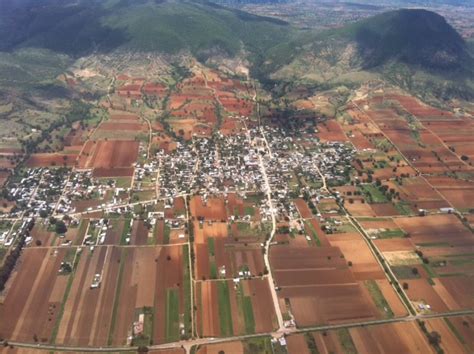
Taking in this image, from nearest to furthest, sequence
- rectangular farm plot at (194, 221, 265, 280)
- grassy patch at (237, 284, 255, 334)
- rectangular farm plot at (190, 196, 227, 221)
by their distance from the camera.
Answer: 1. grassy patch at (237, 284, 255, 334)
2. rectangular farm plot at (194, 221, 265, 280)
3. rectangular farm plot at (190, 196, 227, 221)

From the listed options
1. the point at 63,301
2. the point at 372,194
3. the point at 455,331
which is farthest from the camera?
the point at 372,194

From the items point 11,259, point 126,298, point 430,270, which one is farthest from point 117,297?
point 430,270

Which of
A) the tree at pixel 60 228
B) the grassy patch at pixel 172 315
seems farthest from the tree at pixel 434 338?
the tree at pixel 60 228

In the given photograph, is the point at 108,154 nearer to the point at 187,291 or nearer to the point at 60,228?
the point at 60,228

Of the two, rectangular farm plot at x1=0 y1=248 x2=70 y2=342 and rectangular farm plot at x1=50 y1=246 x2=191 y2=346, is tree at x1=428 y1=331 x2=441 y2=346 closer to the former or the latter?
rectangular farm plot at x1=50 y1=246 x2=191 y2=346

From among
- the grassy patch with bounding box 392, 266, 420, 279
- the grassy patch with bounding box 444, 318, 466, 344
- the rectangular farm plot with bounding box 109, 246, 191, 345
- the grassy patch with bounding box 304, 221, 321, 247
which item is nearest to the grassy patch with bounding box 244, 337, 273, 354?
the rectangular farm plot with bounding box 109, 246, 191, 345

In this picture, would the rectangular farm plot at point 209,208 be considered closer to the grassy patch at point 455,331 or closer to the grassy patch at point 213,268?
the grassy patch at point 213,268
